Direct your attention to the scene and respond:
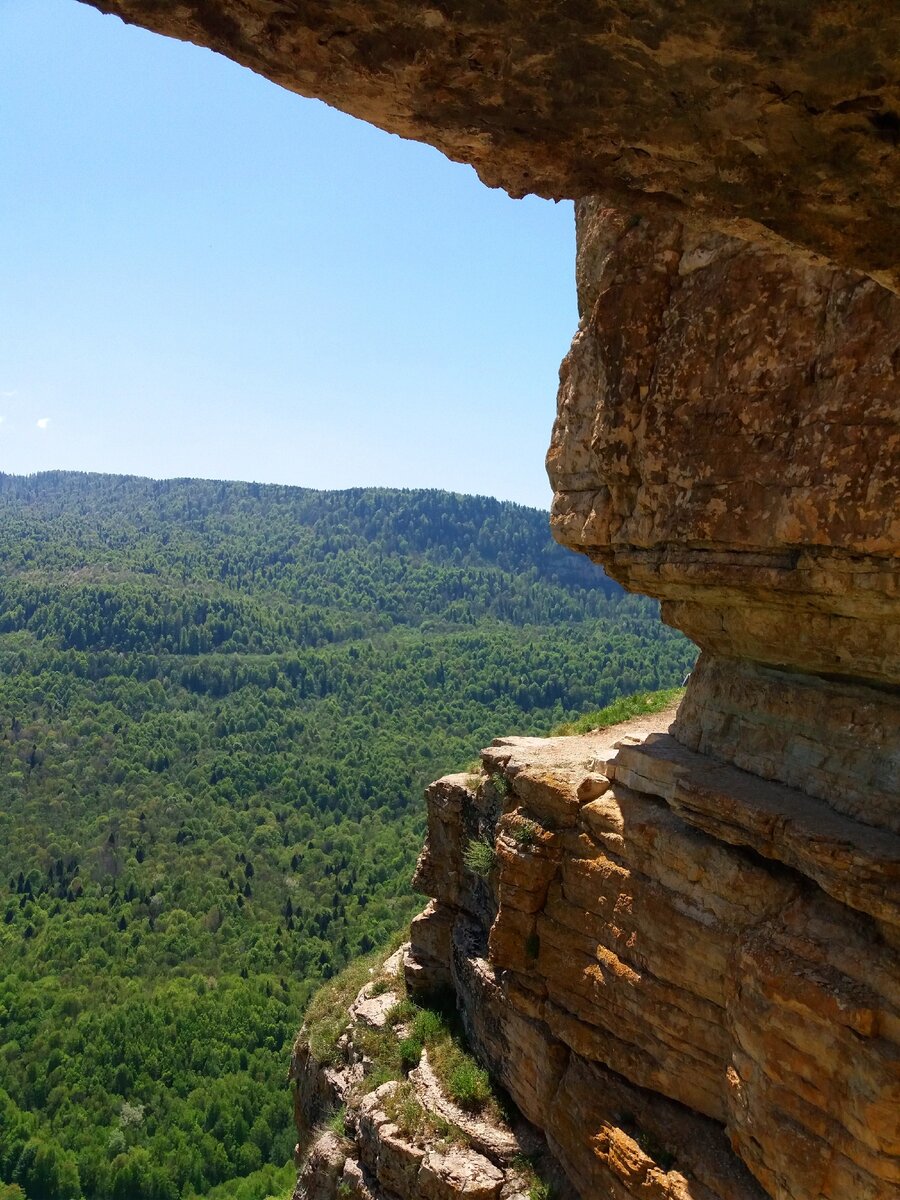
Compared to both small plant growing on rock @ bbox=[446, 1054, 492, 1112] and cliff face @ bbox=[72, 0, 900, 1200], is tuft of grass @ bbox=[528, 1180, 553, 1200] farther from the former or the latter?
small plant growing on rock @ bbox=[446, 1054, 492, 1112]

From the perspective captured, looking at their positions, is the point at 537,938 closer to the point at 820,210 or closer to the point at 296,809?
the point at 820,210

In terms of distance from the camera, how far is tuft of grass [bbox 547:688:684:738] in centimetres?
2106

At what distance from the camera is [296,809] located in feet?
377

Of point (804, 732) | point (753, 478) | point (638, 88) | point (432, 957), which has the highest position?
point (638, 88)

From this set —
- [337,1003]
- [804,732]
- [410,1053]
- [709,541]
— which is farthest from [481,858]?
[709,541]

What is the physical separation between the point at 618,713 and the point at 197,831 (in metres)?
94.8

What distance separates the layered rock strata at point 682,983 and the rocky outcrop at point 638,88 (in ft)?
21.9

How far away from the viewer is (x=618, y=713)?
21.7 meters

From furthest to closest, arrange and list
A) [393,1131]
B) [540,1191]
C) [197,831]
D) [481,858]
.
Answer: [197,831] < [481,858] < [393,1131] < [540,1191]

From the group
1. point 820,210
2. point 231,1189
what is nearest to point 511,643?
point 231,1189

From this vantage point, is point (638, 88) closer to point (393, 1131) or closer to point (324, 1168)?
point (393, 1131)

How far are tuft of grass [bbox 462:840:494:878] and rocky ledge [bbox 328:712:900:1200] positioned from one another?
5 centimetres

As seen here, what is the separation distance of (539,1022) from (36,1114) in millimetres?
58992

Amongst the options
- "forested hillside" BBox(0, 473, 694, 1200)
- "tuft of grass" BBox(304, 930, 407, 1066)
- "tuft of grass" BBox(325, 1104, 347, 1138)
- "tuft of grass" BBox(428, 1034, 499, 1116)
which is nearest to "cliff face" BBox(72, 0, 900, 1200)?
"tuft of grass" BBox(428, 1034, 499, 1116)
